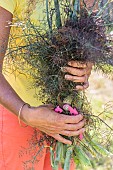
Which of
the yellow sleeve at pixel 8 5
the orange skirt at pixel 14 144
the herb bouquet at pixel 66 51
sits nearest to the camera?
the herb bouquet at pixel 66 51

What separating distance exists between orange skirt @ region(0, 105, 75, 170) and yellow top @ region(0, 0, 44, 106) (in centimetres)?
11

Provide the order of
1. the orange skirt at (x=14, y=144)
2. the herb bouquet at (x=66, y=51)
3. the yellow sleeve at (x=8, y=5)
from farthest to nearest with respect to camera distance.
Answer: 1. the orange skirt at (x=14, y=144)
2. the yellow sleeve at (x=8, y=5)
3. the herb bouquet at (x=66, y=51)

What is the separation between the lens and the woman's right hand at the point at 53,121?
2041mm

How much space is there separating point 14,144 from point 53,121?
1.13 ft

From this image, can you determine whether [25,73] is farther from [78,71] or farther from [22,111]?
[78,71]

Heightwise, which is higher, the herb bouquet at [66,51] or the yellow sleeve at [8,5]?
the yellow sleeve at [8,5]

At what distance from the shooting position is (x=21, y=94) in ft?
7.57

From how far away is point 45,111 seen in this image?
205 cm

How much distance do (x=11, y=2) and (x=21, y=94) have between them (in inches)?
17.1

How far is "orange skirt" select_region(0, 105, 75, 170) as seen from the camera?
7.55ft

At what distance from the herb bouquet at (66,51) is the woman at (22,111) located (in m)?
0.04

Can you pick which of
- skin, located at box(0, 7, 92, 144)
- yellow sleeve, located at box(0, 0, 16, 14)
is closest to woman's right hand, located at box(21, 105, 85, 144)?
skin, located at box(0, 7, 92, 144)

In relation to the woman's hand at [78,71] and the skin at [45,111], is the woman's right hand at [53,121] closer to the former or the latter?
the skin at [45,111]

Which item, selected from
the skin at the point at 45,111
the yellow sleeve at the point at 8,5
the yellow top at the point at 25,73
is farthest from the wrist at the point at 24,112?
the yellow sleeve at the point at 8,5
